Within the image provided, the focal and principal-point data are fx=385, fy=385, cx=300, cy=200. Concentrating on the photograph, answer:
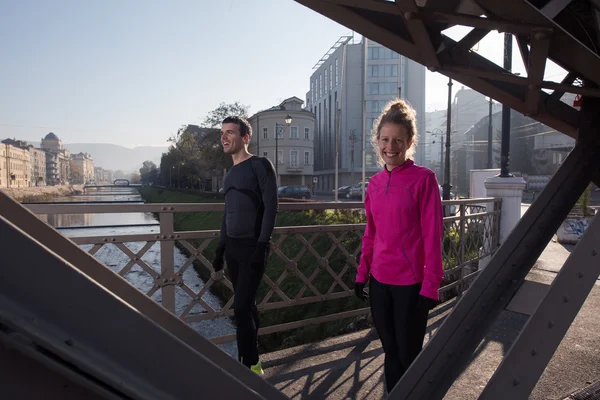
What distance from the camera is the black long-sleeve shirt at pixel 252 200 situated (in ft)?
9.77

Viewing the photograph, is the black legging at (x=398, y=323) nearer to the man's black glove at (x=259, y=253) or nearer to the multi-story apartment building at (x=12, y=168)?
the man's black glove at (x=259, y=253)

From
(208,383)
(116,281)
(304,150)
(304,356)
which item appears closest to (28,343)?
(208,383)

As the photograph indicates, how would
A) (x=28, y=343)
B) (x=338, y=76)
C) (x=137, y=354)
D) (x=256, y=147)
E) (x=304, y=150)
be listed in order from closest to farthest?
1. (x=28, y=343)
2. (x=137, y=354)
3. (x=256, y=147)
4. (x=304, y=150)
5. (x=338, y=76)

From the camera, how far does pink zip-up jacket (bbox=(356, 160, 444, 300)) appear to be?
2152mm

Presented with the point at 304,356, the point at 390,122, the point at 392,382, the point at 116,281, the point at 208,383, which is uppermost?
the point at 390,122

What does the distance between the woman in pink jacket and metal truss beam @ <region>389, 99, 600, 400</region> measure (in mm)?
216

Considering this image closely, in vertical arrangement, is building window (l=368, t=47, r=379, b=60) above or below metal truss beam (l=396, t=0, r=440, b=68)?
above

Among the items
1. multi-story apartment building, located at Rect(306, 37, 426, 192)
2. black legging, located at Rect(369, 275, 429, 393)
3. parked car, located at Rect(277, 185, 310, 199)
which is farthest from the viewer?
multi-story apartment building, located at Rect(306, 37, 426, 192)

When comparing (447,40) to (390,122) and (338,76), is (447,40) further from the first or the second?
(338,76)

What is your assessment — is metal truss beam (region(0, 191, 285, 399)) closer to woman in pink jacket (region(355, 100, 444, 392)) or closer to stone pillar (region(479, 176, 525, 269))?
woman in pink jacket (region(355, 100, 444, 392))

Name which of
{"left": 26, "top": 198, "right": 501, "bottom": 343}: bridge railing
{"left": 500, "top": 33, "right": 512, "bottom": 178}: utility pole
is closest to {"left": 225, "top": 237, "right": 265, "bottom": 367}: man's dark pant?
{"left": 26, "top": 198, "right": 501, "bottom": 343}: bridge railing

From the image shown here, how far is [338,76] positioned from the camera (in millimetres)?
61812

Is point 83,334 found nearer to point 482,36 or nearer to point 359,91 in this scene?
point 482,36

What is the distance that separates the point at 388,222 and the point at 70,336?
1858 millimetres
